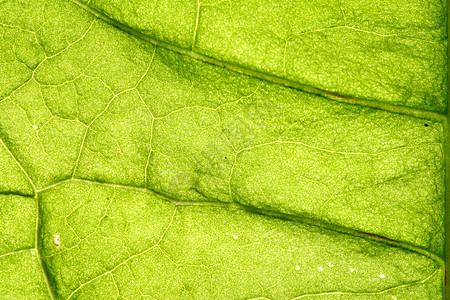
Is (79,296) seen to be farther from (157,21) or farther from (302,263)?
(157,21)

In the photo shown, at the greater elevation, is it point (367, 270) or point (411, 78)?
point (411, 78)

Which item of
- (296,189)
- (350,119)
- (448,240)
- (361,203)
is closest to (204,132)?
(296,189)

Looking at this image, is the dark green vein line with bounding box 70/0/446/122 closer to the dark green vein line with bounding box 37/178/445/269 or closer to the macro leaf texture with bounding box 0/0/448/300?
the macro leaf texture with bounding box 0/0/448/300

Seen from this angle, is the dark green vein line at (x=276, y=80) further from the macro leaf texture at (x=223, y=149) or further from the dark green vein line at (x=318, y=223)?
the dark green vein line at (x=318, y=223)

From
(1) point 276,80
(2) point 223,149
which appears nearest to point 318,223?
(2) point 223,149

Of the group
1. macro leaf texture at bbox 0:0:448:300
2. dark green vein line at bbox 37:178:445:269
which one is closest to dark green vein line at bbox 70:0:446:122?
macro leaf texture at bbox 0:0:448:300

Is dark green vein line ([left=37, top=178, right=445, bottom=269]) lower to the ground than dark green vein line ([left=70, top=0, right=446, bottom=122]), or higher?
lower

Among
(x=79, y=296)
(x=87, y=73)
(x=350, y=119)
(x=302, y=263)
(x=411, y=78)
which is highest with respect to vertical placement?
(x=411, y=78)
